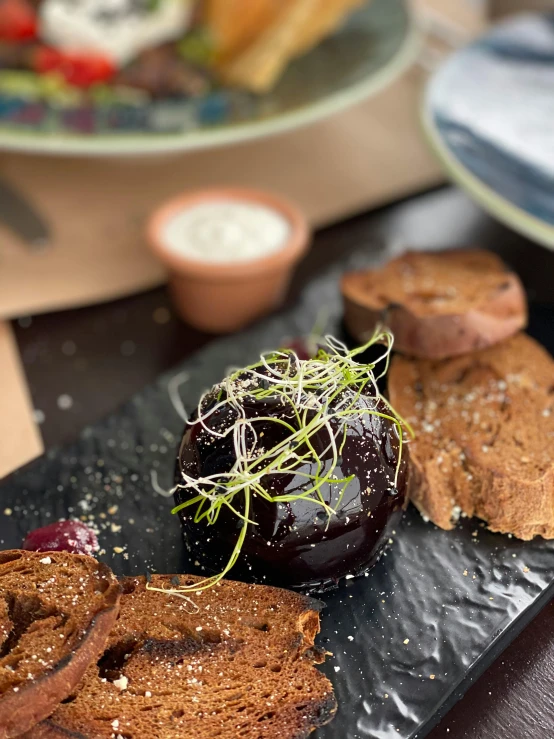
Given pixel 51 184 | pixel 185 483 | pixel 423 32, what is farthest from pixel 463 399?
pixel 423 32

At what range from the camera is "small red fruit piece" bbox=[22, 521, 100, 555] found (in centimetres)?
167

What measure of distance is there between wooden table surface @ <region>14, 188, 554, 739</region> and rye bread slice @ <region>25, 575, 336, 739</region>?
28 centimetres

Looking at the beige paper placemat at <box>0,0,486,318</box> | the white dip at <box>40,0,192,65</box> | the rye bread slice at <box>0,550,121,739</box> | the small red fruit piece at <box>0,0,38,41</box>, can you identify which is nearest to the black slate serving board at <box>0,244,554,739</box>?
the rye bread slice at <box>0,550,121,739</box>

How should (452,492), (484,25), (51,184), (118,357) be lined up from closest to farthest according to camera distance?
(452,492), (118,357), (51,184), (484,25)

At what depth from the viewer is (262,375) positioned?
1.64 meters

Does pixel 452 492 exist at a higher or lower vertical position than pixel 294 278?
higher

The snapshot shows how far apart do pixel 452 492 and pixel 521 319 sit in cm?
55

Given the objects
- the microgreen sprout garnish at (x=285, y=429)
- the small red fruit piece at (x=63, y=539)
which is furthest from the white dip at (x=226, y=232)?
the small red fruit piece at (x=63, y=539)

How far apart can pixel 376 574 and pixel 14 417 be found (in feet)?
3.53

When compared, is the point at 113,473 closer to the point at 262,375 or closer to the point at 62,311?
the point at 262,375

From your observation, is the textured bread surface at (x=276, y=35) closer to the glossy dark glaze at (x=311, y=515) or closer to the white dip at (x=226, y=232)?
the white dip at (x=226, y=232)

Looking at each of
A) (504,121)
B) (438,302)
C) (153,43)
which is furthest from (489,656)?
(153,43)

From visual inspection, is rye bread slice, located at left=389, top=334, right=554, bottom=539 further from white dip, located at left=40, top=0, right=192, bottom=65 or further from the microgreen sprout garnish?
white dip, located at left=40, top=0, right=192, bottom=65

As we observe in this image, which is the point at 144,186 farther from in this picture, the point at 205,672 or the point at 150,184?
the point at 205,672
